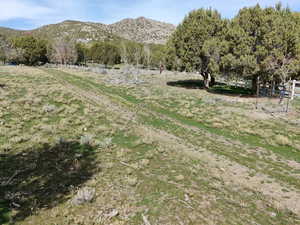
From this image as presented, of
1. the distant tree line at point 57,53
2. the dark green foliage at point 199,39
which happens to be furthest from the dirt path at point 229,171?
the distant tree line at point 57,53

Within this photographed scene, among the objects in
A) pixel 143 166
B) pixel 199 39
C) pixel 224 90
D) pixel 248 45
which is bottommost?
pixel 143 166

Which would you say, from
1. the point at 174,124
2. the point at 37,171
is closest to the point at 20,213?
the point at 37,171

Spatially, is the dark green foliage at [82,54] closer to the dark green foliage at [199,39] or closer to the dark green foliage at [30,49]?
the dark green foliage at [30,49]

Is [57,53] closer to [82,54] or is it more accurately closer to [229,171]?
[82,54]

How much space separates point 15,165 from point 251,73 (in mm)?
28398

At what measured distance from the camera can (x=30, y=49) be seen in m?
76.2

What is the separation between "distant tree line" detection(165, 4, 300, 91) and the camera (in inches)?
1108

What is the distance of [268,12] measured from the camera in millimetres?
30391

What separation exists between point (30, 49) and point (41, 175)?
80127 mm

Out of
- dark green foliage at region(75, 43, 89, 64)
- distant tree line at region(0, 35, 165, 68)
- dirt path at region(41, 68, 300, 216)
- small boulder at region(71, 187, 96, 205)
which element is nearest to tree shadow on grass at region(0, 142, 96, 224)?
small boulder at region(71, 187, 96, 205)

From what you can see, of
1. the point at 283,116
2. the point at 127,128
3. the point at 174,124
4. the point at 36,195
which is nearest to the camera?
the point at 36,195

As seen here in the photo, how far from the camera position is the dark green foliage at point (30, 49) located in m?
75.6

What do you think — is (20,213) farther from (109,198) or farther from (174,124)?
(174,124)


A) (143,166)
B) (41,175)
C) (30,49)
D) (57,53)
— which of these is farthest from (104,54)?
(41,175)
